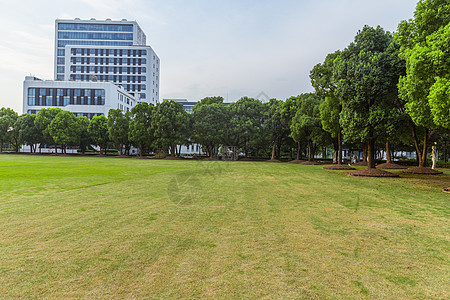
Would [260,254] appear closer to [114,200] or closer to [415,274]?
[415,274]

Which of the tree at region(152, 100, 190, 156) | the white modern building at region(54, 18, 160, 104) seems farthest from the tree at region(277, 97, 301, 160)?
the white modern building at region(54, 18, 160, 104)

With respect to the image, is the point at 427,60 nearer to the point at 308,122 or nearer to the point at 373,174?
the point at 373,174

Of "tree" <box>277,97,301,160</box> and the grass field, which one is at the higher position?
"tree" <box>277,97,301,160</box>

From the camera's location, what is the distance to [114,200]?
25.1 ft

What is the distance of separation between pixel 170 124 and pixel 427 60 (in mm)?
37076

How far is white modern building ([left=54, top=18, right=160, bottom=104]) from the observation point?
294ft

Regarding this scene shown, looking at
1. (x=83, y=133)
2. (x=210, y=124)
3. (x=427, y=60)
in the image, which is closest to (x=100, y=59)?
(x=83, y=133)

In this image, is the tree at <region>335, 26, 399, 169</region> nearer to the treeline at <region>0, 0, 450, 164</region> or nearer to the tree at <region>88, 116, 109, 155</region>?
the treeline at <region>0, 0, 450, 164</region>

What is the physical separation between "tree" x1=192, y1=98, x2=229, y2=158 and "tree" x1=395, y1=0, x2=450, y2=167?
31120 millimetres

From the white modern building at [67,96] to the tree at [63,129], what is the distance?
1960 centimetres

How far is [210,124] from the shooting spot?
43562mm

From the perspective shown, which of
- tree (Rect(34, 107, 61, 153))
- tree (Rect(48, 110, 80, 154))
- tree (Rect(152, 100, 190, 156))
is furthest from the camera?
tree (Rect(34, 107, 61, 153))

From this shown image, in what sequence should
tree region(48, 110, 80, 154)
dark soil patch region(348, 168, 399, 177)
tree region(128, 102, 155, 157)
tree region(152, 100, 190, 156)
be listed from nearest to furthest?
dark soil patch region(348, 168, 399, 177), tree region(152, 100, 190, 156), tree region(128, 102, 155, 157), tree region(48, 110, 80, 154)

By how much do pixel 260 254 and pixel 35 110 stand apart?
3376 inches
